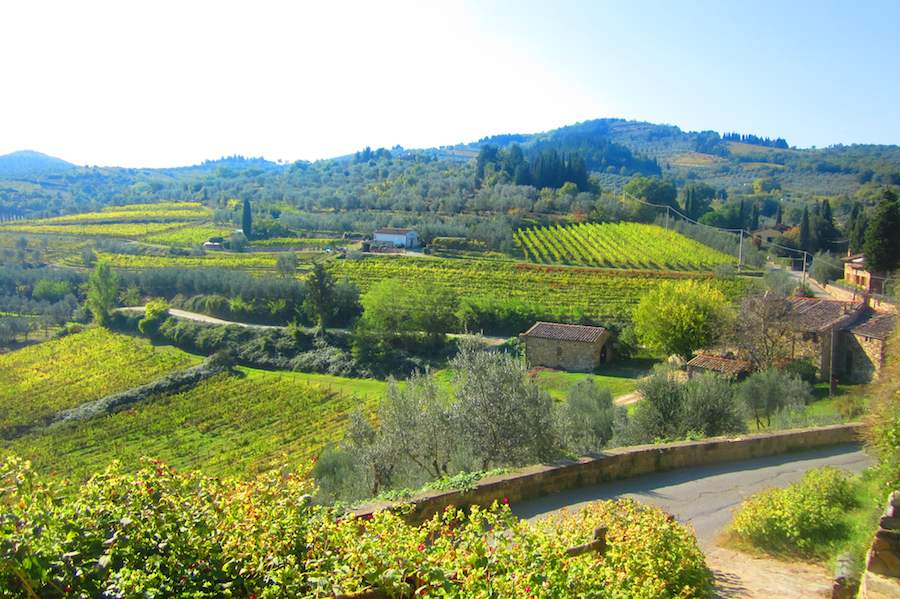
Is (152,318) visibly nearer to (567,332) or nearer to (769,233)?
(567,332)

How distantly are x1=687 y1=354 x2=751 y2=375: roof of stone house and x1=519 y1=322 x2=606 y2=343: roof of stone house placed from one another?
26.4 ft

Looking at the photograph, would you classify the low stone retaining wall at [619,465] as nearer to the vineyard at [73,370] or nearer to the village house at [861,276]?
the village house at [861,276]

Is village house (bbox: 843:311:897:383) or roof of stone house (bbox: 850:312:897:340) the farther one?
roof of stone house (bbox: 850:312:897:340)

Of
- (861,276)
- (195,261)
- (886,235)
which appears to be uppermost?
(886,235)

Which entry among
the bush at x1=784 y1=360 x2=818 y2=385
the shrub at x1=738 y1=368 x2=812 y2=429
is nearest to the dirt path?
the shrub at x1=738 y1=368 x2=812 y2=429

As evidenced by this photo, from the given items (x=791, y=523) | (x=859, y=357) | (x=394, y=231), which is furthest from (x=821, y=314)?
(x=394, y=231)

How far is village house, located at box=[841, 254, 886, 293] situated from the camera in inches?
1693

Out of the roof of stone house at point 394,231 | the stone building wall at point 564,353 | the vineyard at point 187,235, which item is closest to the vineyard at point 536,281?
the stone building wall at point 564,353

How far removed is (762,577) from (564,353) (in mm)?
32744

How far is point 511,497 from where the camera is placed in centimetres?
917

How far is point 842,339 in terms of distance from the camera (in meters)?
29.3

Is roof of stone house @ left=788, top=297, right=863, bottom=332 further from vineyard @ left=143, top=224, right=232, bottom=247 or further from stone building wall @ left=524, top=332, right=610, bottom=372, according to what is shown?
vineyard @ left=143, top=224, right=232, bottom=247

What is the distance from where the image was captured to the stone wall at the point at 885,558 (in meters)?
5.87

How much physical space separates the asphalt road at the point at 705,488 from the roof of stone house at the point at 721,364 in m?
16.6
